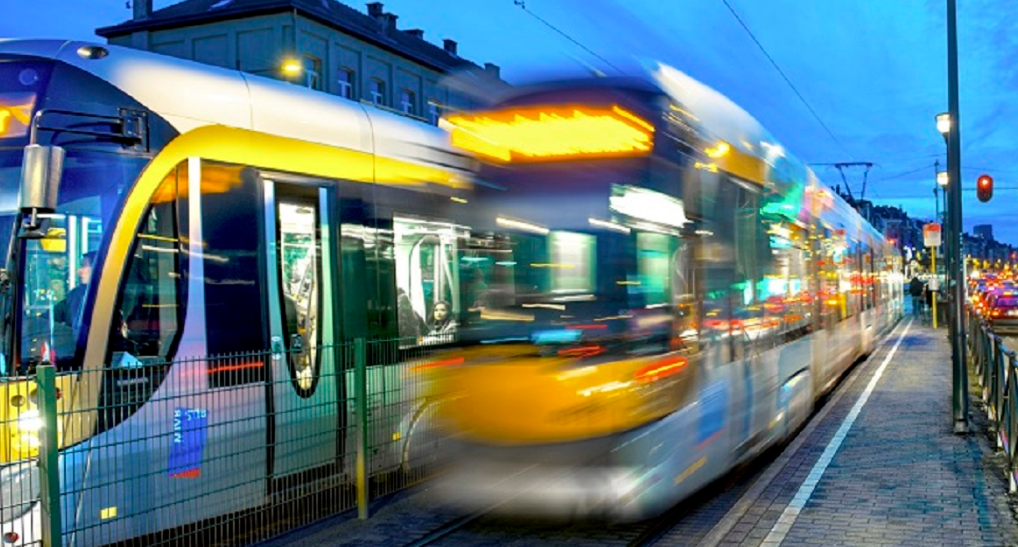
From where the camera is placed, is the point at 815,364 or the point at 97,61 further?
the point at 815,364

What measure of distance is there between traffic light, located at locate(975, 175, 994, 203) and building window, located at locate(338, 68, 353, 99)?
27.3 meters

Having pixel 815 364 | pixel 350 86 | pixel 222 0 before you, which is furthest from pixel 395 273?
pixel 222 0

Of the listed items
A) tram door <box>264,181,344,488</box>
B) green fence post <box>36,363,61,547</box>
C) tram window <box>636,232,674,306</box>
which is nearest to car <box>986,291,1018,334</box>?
tram window <box>636,232,674,306</box>

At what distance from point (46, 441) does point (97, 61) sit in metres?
3.01

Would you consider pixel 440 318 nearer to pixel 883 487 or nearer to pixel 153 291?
pixel 153 291

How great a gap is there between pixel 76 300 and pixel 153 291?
0.57 meters

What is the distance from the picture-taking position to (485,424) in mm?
6984

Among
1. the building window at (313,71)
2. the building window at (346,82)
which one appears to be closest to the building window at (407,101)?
the building window at (346,82)

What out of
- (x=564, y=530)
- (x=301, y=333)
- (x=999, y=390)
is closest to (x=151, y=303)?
(x=301, y=333)

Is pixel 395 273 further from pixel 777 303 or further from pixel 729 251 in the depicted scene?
pixel 777 303

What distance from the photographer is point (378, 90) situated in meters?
43.2

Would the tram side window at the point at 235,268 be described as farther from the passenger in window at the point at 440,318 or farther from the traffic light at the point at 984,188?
the traffic light at the point at 984,188

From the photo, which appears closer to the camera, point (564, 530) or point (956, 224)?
point (564, 530)

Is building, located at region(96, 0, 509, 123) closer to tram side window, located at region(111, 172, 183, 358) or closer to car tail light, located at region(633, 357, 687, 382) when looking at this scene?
tram side window, located at region(111, 172, 183, 358)
